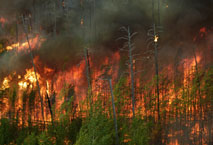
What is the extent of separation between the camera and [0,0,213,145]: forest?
12.9m

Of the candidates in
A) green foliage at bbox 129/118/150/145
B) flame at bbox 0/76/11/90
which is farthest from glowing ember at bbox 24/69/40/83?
green foliage at bbox 129/118/150/145

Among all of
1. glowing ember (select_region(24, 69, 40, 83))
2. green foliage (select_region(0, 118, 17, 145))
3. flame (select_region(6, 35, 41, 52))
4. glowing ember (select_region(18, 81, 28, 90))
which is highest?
flame (select_region(6, 35, 41, 52))

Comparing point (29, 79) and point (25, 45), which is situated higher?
point (25, 45)

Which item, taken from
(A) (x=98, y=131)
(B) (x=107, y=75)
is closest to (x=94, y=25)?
(B) (x=107, y=75)

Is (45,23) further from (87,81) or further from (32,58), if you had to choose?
(87,81)

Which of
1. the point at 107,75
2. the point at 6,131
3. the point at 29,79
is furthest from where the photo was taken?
the point at 29,79

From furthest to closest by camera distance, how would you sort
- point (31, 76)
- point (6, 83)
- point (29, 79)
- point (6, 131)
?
point (6, 83) < point (29, 79) < point (31, 76) < point (6, 131)

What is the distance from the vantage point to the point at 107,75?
1494 centimetres

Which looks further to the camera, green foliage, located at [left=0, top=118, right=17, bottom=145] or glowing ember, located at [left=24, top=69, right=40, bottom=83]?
glowing ember, located at [left=24, top=69, right=40, bottom=83]

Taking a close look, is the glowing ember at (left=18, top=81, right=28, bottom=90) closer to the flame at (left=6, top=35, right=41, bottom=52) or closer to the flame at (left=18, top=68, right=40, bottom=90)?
the flame at (left=18, top=68, right=40, bottom=90)

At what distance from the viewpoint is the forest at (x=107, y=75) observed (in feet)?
42.2

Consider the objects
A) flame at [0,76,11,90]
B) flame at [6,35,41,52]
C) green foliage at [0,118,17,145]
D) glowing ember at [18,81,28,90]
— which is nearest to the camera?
green foliage at [0,118,17,145]

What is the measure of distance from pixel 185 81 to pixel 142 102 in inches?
137

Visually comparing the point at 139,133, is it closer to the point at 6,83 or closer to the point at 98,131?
the point at 98,131
